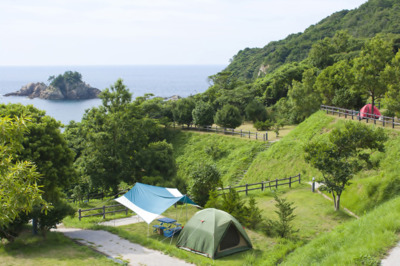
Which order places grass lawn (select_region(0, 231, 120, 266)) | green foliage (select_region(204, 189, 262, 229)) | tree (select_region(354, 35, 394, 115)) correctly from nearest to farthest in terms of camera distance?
grass lawn (select_region(0, 231, 120, 266)) → green foliage (select_region(204, 189, 262, 229)) → tree (select_region(354, 35, 394, 115))

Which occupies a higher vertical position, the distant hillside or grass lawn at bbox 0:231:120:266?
the distant hillside

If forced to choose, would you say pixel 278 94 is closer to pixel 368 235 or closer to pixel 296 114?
pixel 296 114

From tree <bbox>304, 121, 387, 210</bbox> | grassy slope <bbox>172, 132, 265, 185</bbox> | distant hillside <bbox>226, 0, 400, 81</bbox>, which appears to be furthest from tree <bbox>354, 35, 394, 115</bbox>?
distant hillside <bbox>226, 0, 400, 81</bbox>

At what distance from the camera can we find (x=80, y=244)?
15.5m

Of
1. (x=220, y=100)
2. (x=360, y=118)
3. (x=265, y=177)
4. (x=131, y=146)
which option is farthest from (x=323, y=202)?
(x=220, y=100)

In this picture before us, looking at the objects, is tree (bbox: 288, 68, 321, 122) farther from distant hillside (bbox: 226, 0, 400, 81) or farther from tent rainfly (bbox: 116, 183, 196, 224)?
distant hillside (bbox: 226, 0, 400, 81)

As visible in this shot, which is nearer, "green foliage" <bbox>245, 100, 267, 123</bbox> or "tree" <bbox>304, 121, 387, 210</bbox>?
"tree" <bbox>304, 121, 387, 210</bbox>

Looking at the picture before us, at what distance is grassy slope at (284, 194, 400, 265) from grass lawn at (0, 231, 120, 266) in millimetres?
7570

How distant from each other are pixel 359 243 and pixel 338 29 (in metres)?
121

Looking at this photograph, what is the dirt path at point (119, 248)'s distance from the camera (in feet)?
44.6

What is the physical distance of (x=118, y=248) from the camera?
49.3 feet

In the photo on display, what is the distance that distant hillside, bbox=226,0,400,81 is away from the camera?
321 feet

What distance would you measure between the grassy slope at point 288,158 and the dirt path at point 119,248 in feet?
55.5

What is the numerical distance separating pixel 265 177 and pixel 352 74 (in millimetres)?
14063
